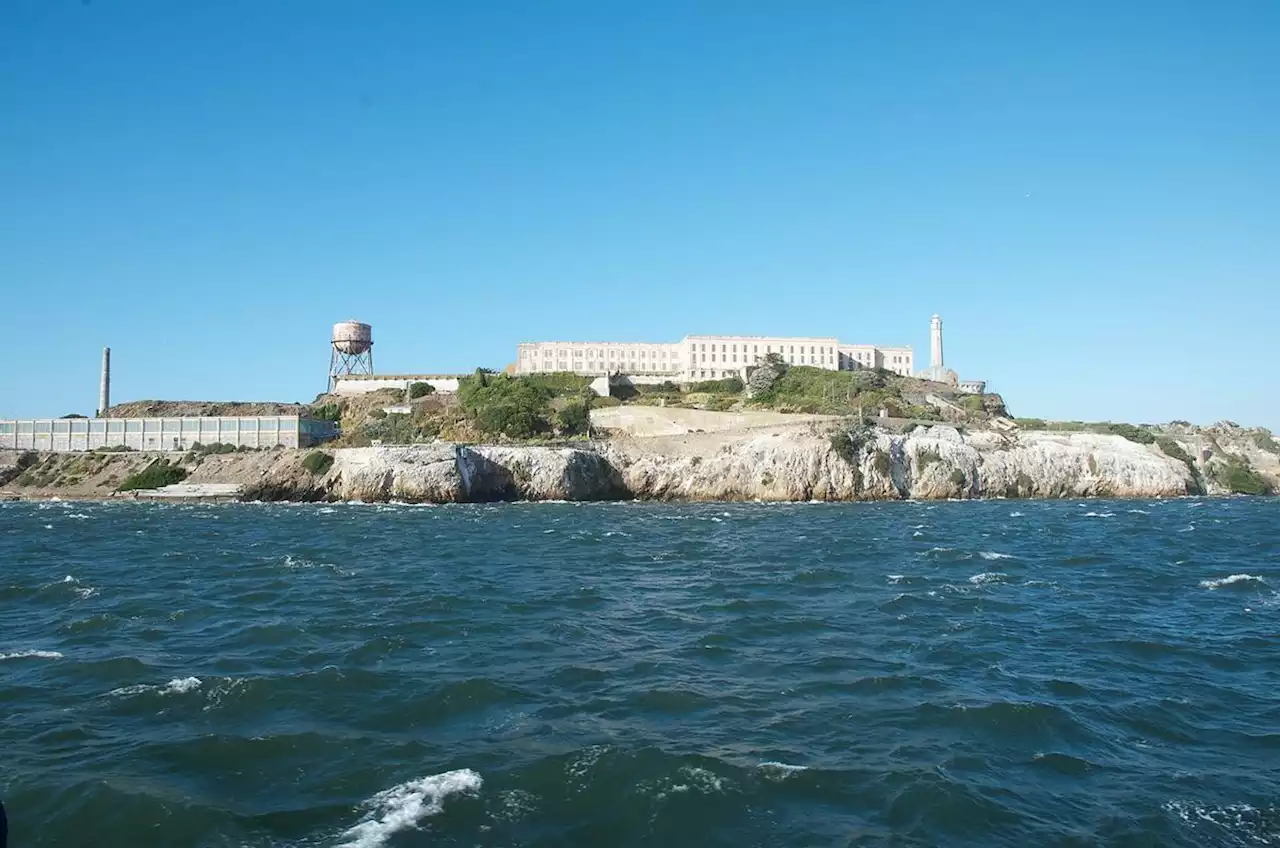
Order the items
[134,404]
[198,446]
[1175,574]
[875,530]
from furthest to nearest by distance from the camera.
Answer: [134,404] < [198,446] < [875,530] < [1175,574]

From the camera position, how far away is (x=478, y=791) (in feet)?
36.4

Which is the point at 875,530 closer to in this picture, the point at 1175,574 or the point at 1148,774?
the point at 1175,574

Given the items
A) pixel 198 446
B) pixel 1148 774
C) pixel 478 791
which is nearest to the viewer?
pixel 478 791

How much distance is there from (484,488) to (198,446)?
35720 mm

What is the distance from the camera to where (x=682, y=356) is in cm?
13050

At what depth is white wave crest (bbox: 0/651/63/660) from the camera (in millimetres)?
17719

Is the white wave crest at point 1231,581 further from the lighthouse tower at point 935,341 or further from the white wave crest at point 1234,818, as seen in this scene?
the lighthouse tower at point 935,341

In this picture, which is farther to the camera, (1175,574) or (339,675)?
(1175,574)

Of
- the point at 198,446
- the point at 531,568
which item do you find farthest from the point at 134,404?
the point at 531,568

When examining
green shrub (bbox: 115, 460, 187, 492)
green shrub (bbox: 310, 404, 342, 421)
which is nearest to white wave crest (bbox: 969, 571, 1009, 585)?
green shrub (bbox: 115, 460, 187, 492)

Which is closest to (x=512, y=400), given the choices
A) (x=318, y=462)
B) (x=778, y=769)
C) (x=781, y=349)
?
(x=318, y=462)

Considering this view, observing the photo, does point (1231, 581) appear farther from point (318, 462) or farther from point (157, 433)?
point (157, 433)

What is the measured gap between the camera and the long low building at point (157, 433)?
291 feet

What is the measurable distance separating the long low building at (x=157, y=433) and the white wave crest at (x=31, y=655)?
7313 centimetres
